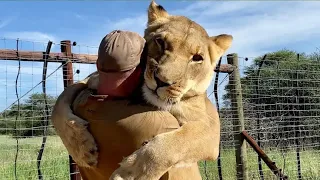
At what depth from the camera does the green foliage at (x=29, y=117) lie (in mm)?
5430

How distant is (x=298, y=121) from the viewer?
8633mm

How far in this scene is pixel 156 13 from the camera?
2783mm

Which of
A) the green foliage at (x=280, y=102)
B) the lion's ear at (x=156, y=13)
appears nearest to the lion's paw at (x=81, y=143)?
the lion's ear at (x=156, y=13)

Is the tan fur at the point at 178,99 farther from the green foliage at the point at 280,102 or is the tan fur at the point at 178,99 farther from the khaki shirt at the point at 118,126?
the green foliage at the point at 280,102

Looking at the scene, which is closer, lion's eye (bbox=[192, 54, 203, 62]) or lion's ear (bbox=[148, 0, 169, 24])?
lion's eye (bbox=[192, 54, 203, 62])

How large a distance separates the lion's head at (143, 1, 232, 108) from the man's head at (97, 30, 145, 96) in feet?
0.35

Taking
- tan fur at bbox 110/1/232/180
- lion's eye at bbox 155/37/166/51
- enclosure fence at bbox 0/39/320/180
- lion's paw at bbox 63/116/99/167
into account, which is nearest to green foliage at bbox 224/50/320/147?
enclosure fence at bbox 0/39/320/180

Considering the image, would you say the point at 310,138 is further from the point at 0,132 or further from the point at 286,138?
the point at 0,132

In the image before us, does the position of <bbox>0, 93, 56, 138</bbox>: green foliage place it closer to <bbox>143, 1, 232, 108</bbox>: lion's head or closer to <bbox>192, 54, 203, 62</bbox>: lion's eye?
<bbox>143, 1, 232, 108</bbox>: lion's head

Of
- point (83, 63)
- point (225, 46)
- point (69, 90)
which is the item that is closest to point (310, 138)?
point (83, 63)

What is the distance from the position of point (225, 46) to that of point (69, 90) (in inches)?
35.2

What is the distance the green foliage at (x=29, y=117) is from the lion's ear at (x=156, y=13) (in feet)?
9.21

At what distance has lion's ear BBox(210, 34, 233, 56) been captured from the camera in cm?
283

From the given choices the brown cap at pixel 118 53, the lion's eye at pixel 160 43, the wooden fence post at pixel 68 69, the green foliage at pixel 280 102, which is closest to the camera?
the brown cap at pixel 118 53
